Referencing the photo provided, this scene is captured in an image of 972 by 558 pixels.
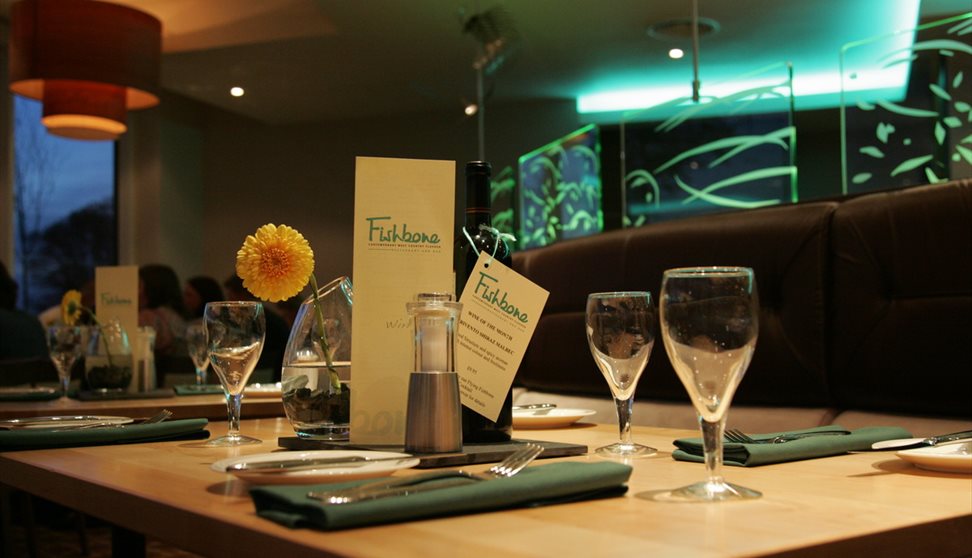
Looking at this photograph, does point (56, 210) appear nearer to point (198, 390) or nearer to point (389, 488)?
point (198, 390)

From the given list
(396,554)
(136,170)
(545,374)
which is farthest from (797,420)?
(136,170)

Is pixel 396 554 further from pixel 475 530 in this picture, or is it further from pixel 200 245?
pixel 200 245

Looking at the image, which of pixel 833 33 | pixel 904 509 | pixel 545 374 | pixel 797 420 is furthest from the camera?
pixel 833 33

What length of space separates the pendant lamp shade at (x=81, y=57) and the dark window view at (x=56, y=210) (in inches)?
118

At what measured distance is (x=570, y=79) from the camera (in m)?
7.85

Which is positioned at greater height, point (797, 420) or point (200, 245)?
point (200, 245)

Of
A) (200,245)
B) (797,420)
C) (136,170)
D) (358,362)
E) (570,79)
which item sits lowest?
(797,420)

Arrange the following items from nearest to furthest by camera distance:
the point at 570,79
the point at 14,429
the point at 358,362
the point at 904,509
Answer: the point at 904,509
the point at 358,362
the point at 14,429
the point at 570,79

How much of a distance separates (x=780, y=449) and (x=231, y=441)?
0.68 metres

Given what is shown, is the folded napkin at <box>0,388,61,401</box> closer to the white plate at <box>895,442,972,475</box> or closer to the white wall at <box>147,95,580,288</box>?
the white plate at <box>895,442,972,475</box>

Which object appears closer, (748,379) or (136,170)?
(748,379)

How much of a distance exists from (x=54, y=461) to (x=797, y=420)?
1397 millimetres

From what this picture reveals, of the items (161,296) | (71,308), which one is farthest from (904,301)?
(161,296)

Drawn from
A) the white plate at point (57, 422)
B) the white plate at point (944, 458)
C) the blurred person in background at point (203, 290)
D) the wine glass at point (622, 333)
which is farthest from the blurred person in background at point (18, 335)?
the white plate at point (944, 458)
